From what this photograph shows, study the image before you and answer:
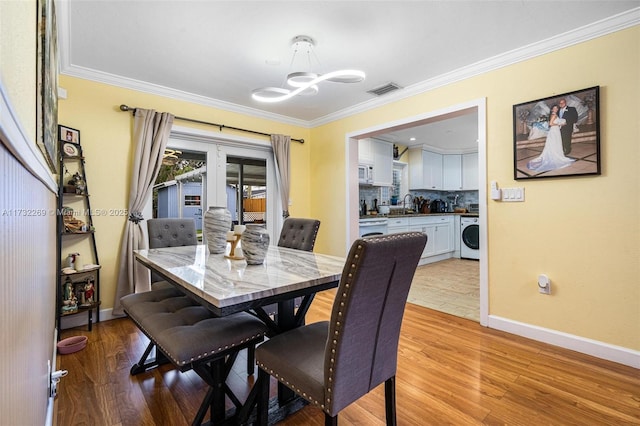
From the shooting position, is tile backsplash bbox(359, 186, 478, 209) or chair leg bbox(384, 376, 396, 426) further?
tile backsplash bbox(359, 186, 478, 209)

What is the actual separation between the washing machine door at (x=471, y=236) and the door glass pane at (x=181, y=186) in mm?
4997

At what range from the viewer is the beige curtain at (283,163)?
4.08 meters

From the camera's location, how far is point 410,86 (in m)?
3.16

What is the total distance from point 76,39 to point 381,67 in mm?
2533

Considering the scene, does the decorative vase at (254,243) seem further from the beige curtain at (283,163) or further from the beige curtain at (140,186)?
the beige curtain at (283,163)

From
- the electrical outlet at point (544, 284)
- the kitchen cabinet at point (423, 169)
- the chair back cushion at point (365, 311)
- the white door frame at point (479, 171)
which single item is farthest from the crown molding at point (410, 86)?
the kitchen cabinet at point (423, 169)

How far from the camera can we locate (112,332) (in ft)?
8.34

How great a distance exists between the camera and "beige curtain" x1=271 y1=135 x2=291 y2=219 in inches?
161

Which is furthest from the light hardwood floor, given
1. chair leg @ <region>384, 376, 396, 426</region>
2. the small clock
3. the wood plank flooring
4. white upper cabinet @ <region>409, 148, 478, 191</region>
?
the small clock

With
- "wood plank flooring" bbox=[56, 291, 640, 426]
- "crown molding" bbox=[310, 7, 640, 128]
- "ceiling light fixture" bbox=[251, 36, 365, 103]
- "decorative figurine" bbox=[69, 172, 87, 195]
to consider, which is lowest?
"wood plank flooring" bbox=[56, 291, 640, 426]

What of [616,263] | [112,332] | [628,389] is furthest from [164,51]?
[628,389]

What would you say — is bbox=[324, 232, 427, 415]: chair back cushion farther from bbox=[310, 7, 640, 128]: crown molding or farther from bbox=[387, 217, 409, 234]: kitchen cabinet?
bbox=[387, 217, 409, 234]: kitchen cabinet

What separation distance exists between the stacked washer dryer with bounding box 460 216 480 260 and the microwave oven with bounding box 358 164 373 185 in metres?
2.40

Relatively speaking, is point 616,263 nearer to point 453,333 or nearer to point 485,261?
point 485,261
